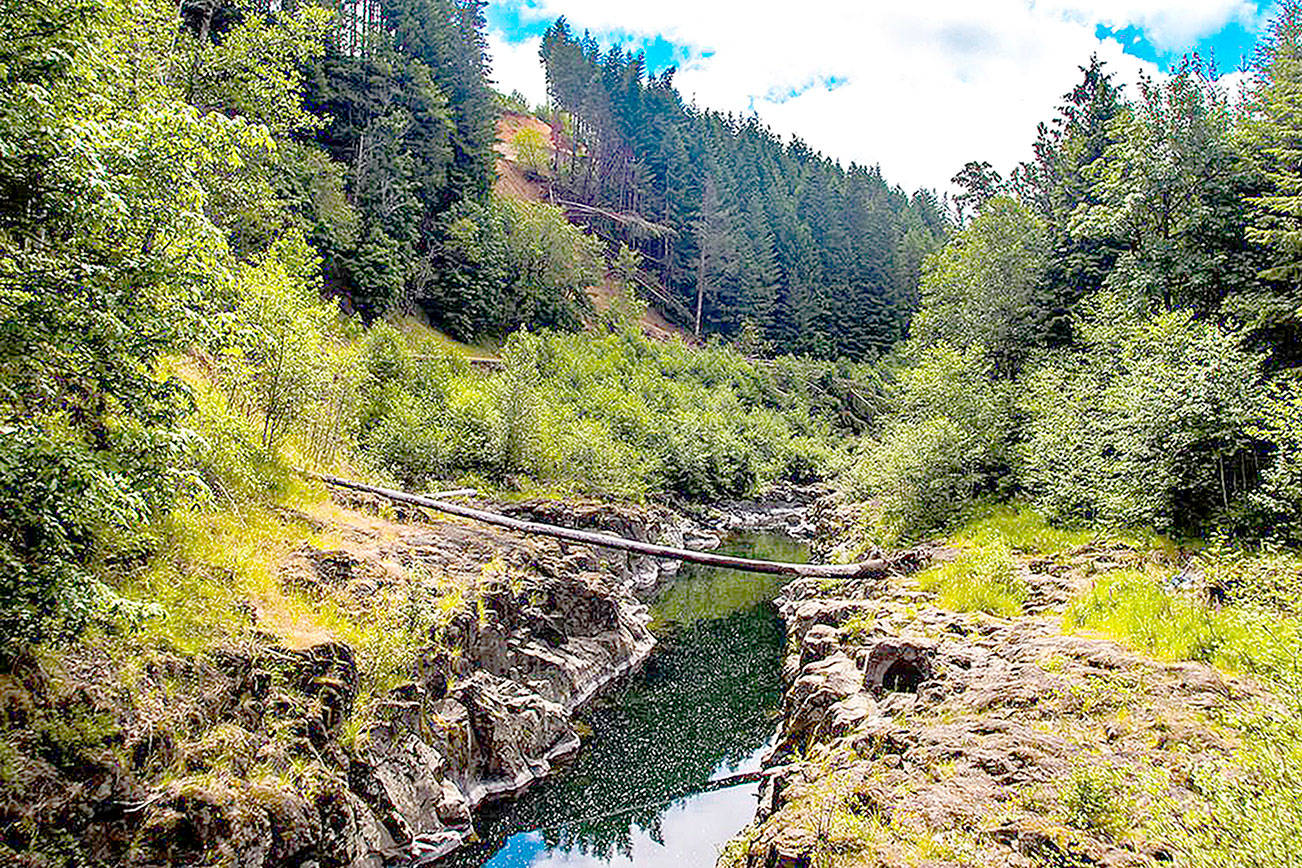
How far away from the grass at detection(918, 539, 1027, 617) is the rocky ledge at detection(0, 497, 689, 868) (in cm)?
941

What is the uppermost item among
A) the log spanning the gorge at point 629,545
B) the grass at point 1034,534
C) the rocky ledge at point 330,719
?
the grass at point 1034,534

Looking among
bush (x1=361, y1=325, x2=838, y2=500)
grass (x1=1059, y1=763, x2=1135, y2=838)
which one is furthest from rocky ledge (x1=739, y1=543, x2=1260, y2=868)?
bush (x1=361, y1=325, x2=838, y2=500)

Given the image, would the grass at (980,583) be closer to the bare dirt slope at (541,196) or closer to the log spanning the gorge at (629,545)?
the log spanning the gorge at (629,545)

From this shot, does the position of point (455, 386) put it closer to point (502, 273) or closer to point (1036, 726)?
point (502, 273)

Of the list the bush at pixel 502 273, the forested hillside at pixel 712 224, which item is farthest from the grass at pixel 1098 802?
the forested hillside at pixel 712 224

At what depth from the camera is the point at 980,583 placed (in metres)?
16.5

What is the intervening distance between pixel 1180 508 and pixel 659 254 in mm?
81991

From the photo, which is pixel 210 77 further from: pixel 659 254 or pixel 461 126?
pixel 659 254

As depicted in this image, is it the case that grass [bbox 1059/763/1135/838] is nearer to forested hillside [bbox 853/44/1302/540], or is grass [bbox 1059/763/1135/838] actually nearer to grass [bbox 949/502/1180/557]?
forested hillside [bbox 853/44/1302/540]

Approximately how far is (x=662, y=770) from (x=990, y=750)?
9073mm

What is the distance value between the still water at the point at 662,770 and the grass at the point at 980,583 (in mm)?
5622

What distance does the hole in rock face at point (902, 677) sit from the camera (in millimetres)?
12866

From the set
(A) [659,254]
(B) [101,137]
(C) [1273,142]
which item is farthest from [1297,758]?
(A) [659,254]

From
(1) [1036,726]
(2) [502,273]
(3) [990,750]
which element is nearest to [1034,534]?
(1) [1036,726]
